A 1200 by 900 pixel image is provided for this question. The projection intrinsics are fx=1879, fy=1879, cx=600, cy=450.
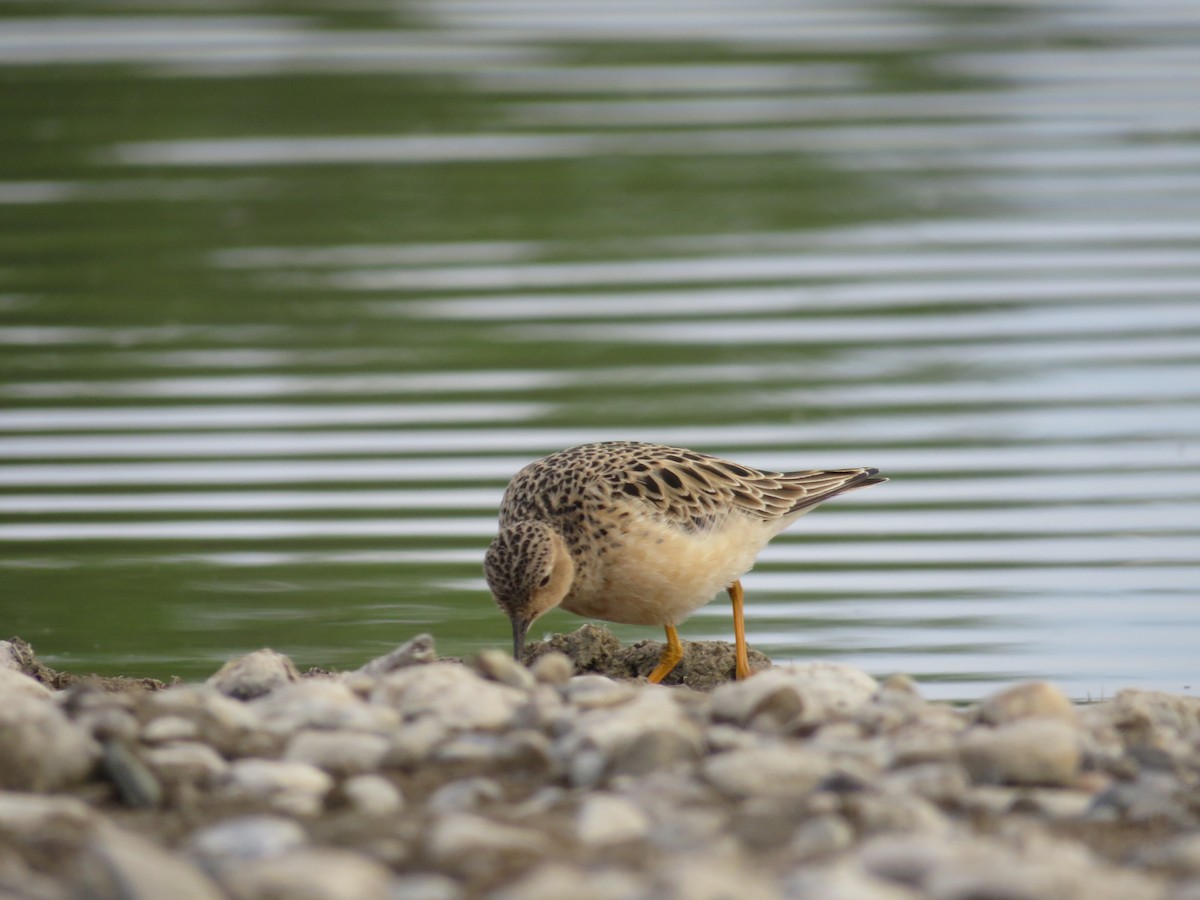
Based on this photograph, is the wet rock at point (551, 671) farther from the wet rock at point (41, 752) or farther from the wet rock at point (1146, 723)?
the wet rock at point (1146, 723)

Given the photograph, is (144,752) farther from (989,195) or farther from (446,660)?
(989,195)

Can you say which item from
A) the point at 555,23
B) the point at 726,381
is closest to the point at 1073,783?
the point at 726,381

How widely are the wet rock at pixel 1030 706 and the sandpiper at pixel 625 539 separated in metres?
2.09

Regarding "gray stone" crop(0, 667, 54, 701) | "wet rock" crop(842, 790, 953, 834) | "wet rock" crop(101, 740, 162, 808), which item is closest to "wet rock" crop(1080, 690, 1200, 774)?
"wet rock" crop(842, 790, 953, 834)

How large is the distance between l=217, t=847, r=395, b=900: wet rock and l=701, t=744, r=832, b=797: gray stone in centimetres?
117

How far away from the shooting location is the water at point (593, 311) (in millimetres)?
9609

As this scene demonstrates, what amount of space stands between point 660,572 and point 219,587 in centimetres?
295

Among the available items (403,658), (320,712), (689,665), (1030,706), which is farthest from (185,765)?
(689,665)

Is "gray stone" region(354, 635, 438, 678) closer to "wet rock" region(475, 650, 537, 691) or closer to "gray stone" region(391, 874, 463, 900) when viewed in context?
"wet rock" region(475, 650, 537, 691)

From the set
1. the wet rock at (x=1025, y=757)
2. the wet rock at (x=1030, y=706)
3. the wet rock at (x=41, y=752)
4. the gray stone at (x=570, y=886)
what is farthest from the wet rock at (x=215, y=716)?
the wet rock at (x=1030, y=706)

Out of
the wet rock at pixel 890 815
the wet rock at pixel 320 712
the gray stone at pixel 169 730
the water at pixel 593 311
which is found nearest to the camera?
the wet rock at pixel 890 815

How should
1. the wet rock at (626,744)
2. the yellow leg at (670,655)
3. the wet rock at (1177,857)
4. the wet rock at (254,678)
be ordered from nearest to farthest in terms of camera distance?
the wet rock at (1177,857) → the wet rock at (626,744) → the wet rock at (254,678) → the yellow leg at (670,655)

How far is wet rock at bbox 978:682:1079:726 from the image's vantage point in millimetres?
5746

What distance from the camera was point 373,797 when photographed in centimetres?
504
